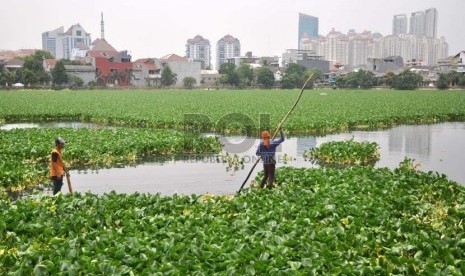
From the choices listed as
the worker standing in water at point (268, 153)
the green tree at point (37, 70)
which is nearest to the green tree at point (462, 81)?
→ the green tree at point (37, 70)

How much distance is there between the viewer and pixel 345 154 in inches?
634

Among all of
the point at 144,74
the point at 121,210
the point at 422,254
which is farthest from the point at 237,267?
the point at 144,74

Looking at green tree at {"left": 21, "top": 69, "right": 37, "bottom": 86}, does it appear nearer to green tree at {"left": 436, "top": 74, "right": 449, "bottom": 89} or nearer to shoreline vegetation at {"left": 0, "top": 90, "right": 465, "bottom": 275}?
green tree at {"left": 436, "top": 74, "right": 449, "bottom": 89}

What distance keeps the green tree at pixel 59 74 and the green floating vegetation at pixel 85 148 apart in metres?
63.2

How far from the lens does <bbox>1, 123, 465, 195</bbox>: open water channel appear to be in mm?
13250

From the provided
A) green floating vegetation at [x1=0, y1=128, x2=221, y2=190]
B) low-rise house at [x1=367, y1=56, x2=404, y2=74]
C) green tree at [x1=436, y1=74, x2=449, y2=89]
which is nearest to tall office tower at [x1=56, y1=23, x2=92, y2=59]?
low-rise house at [x1=367, y1=56, x2=404, y2=74]

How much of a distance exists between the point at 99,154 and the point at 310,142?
30.5 ft

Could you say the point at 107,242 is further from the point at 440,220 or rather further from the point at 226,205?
the point at 440,220

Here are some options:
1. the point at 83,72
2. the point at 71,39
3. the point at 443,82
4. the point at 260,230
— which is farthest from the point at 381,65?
the point at 260,230

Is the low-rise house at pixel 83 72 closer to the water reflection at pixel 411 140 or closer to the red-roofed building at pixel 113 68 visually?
the red-roofed building at pixel 113 68

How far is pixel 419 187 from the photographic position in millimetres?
10750

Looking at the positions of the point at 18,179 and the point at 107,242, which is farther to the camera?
the point at 18,179

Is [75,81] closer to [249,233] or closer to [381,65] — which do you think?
[249,233]

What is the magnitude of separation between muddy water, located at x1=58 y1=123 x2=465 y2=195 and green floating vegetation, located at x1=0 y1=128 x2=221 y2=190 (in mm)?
857
